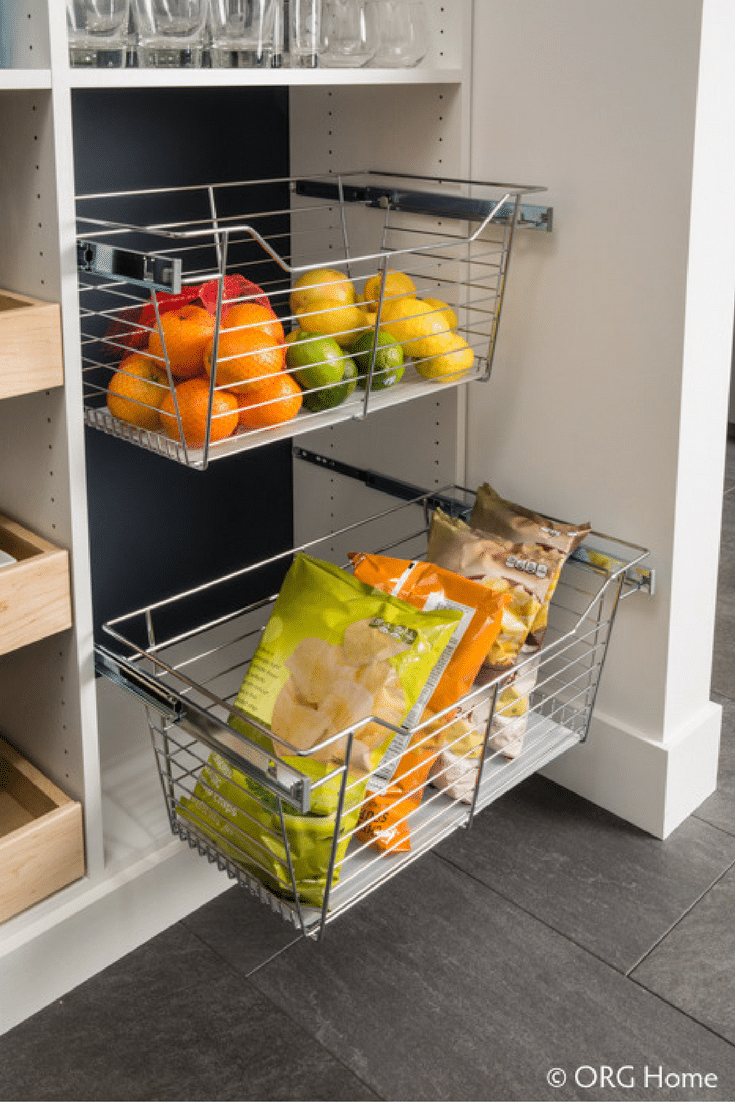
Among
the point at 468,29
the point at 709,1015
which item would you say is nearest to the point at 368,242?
the point at 468,29

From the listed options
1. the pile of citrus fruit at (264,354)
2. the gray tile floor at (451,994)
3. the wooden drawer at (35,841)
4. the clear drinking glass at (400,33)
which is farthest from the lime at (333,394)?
the gray tile floor at (451,994)

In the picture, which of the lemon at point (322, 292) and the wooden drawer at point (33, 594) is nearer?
the wooden drawer at point (33, 594)

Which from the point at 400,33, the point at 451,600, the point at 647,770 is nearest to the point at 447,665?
the point at 451,600

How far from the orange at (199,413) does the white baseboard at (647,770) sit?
769 millimetres

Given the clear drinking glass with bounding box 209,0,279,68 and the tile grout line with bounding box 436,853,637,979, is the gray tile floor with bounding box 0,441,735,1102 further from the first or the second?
the clear drinking glass with bounding box 209,0,279,68

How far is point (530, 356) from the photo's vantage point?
1689 mm

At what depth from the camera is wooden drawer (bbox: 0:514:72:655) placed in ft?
4.21

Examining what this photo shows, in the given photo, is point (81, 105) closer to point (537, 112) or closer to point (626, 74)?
point (537, 112)

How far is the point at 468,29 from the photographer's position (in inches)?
63.7

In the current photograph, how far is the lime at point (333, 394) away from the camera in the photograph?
1433 mm

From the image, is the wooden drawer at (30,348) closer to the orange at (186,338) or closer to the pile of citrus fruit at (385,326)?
the orange at (186,338)

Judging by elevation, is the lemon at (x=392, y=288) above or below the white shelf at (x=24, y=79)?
below

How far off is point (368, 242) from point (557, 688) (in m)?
0.74

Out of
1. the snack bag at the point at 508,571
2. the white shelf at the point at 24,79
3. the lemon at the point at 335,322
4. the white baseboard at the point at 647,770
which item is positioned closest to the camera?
the white shelf at the point at 24,79
